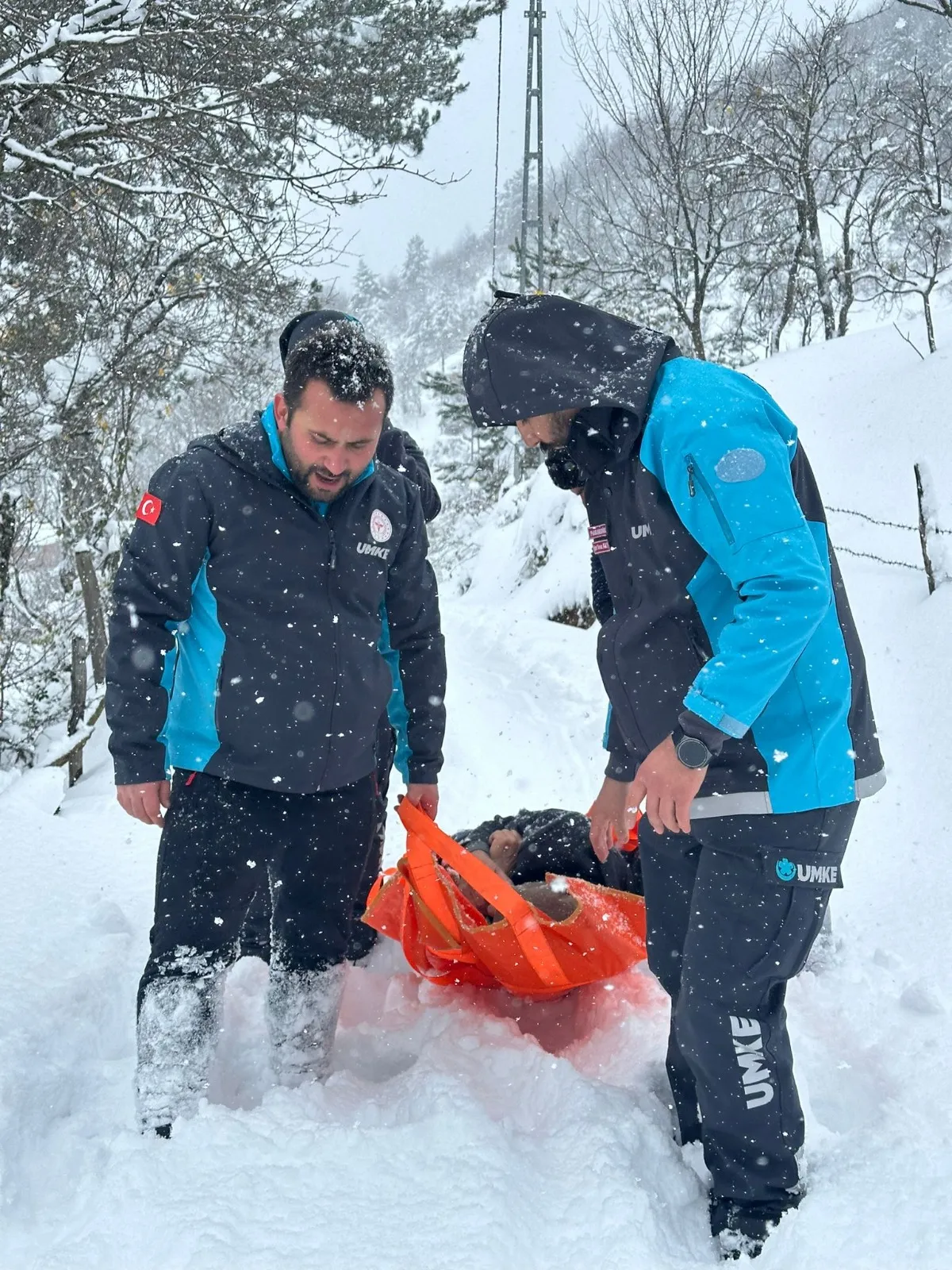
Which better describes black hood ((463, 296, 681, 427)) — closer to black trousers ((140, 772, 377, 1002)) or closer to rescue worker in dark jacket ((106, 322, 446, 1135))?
rescue worker in dark jacket ((106, 322, 446, 1135))

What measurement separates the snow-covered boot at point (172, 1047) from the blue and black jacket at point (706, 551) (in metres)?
1.34

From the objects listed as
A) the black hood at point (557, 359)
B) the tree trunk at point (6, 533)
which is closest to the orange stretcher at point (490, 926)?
the black hood at point (557, 359)

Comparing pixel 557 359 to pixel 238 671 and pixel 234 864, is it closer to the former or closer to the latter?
pixel 238 671

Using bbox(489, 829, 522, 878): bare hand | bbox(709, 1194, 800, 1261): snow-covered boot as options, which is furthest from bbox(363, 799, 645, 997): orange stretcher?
bbox(709, 1194, 800, 1261): snow-covered boot

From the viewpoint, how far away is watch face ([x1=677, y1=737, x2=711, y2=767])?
1.56 m

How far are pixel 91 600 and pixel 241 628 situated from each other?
9.08 metres

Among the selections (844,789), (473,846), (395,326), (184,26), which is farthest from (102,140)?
(395,326)

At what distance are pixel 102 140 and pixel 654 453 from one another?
4990 millimetres

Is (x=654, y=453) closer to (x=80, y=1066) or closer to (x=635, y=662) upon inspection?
(x=635, y=662)

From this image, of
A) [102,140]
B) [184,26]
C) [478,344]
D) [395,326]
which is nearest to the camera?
[478,344]

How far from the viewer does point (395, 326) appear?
80250mm

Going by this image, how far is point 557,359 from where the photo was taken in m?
1.80

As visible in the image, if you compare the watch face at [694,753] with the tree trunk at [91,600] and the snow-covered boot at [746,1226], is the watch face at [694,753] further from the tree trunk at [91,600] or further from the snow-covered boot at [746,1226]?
the tree trunk at [91,600]

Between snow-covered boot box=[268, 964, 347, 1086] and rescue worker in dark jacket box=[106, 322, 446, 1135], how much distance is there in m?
0.21
